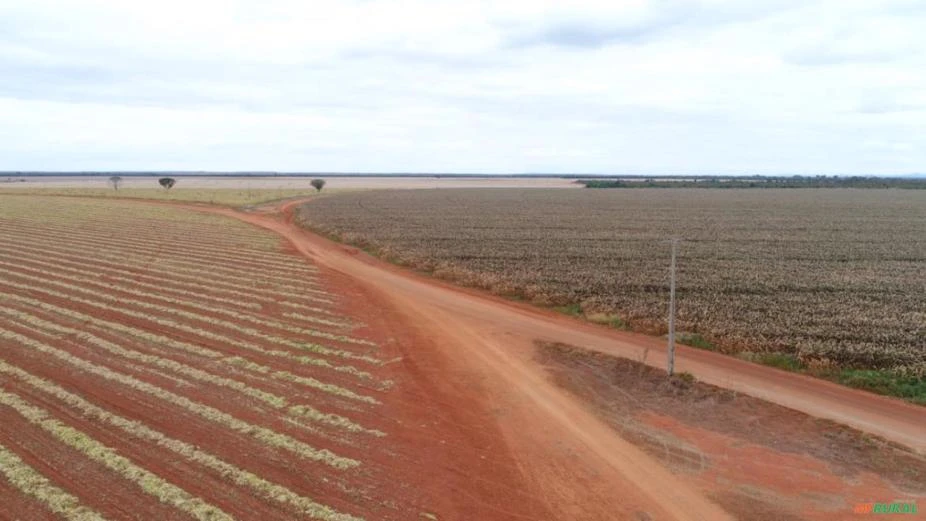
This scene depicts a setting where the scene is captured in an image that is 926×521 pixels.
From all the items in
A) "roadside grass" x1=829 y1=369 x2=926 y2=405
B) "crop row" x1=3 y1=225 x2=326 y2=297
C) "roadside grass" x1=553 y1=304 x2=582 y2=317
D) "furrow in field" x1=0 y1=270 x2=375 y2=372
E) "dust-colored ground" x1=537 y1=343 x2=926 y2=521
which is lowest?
"dust-colored ground" x1=537 y1=343 x2=926 y2=521

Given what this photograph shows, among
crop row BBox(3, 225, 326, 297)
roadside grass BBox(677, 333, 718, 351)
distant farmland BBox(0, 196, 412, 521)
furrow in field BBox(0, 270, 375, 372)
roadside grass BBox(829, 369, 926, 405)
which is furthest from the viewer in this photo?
crop row BBox(3, 225, 326, 297)

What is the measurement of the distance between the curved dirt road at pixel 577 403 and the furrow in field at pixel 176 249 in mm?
7769

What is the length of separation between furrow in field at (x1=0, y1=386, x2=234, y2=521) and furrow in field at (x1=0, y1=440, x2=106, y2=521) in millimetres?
750

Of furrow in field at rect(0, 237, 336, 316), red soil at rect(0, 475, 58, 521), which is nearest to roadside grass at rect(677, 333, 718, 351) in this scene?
furrow in field at rect(0, 237, 336, 316)

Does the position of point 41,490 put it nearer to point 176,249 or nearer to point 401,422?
point 401,422

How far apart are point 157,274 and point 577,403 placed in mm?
21174

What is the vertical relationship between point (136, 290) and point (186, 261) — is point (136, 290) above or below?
below


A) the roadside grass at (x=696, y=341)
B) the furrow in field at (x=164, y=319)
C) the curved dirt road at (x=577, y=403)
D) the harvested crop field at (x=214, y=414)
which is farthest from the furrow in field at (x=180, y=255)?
the roadside grass at (x=696, y=341)

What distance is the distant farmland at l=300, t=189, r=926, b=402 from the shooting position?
56.1ft

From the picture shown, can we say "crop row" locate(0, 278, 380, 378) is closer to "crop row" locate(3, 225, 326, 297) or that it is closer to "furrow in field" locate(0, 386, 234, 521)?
"furrow in field" locate(0, 386, 234, 521)

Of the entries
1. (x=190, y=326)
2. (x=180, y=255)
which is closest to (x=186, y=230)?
(x=180, y=255)

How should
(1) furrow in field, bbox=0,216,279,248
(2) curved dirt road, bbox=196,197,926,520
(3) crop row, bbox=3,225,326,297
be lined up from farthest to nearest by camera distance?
(1) furrow in field, bbox=0,216,279,248
(3) crop row, bbox=3,225,326,297
(2) curved dirt road, bbox=196,197,926,520

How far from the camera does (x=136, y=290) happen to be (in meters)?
23.8

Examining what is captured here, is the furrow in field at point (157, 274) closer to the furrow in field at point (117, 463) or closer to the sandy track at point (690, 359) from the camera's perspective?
the sandy track at point (690, 359)
